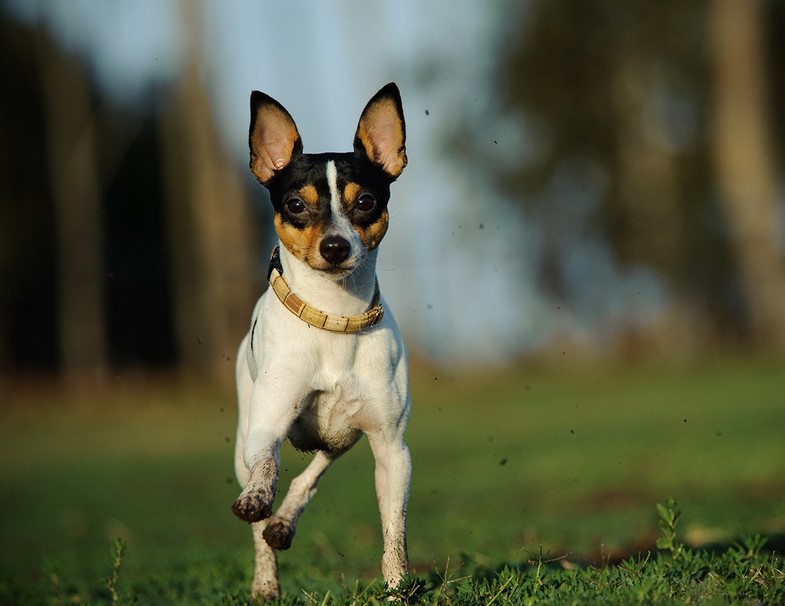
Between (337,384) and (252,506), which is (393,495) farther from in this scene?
(252,506)

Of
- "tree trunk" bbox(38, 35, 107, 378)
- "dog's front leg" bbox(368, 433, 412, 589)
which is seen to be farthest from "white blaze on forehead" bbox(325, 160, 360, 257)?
"tree trunk" bbox(38, 35, 107, 378)

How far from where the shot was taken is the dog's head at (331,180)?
547cm

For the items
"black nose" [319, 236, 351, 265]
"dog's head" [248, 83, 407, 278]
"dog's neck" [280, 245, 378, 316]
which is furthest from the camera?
"dog's neck" [280, 245, 378, 316]

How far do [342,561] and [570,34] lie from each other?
34.3 metres

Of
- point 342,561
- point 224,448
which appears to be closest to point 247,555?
point 342,561

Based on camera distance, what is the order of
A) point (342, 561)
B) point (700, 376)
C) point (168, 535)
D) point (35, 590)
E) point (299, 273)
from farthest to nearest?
point (700, 376) → point (168, 535) → point (342, 561) → point (35, 590) → point (299, 273)

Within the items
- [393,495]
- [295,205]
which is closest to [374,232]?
[295,205]

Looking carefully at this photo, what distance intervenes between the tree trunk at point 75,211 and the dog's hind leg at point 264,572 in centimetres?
3251

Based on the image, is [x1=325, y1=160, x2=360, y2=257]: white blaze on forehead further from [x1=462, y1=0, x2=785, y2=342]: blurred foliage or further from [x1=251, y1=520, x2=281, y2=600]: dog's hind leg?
[x1=462, y1=0, x2=785, y2=342]: blurred foliage

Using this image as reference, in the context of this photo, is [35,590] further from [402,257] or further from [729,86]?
[729,86]

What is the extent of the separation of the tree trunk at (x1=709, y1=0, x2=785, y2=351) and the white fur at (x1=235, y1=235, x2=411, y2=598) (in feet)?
93.5

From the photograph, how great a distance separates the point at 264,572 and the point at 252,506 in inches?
54.3

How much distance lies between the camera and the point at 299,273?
565 cm

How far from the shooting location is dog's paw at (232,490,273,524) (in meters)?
5.03
